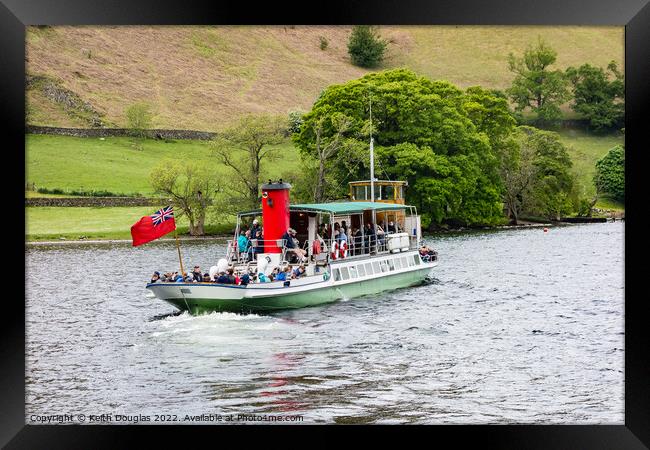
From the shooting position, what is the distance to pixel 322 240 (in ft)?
111

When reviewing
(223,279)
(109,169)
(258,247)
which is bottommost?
(223,279)

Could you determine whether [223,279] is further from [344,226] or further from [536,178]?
[536,178]

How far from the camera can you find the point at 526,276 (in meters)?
42.6

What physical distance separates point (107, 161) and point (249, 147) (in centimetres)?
1837

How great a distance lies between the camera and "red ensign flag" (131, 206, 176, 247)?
2474 centimetres

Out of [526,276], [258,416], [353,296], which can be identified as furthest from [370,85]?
[258,416]

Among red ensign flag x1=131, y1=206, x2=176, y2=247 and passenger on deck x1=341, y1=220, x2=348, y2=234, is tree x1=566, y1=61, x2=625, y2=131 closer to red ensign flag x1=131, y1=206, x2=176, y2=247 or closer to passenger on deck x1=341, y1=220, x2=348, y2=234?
passenger on deck x1=341, y1=220, x2=348, y2=234

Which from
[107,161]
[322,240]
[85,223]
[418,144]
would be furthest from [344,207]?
[107,161]

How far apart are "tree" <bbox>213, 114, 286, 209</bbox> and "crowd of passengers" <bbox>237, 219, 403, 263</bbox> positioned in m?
27.5

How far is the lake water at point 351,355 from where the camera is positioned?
18.0 m

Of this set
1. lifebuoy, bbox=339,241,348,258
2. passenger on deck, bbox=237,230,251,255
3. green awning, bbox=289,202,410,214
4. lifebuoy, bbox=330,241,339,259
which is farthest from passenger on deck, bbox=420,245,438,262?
passenger on deck, bbox=237,230,251,255

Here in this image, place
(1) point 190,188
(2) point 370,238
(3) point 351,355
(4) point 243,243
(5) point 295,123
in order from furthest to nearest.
→ (5) point 295,123, (1) point 190,188, (2) point 370,238, (4) point 243,243, (3) point 351,355

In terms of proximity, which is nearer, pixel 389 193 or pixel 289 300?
pixel 289 300

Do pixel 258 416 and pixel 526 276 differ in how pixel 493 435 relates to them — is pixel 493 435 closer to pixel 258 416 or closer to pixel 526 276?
pixel 258 416
